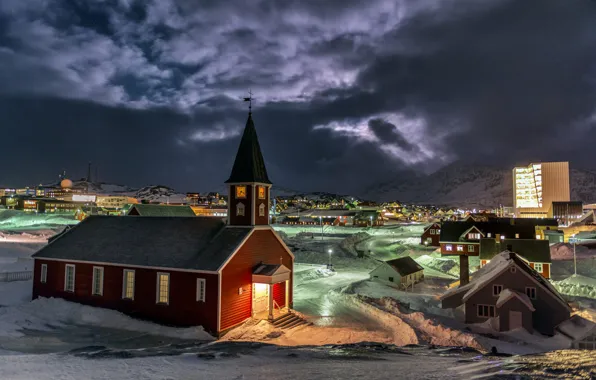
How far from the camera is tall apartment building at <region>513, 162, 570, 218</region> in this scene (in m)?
123

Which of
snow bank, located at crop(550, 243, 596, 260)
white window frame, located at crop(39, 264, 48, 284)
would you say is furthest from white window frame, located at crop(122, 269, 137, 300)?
snow bank, located at crop(550, 243, 596, 260)

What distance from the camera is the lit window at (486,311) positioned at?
1144 inches

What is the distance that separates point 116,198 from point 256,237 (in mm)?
184924

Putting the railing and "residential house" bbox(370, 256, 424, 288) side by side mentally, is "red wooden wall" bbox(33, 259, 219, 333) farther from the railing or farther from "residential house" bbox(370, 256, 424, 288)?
"residential house" bbox(370, 256, 424, 288)

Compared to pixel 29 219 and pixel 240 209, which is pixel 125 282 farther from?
pixel 29 219

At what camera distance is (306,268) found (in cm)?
4947

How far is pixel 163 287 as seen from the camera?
24297 millimetres

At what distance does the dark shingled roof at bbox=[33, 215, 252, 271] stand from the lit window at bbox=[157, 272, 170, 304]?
2.16 feet

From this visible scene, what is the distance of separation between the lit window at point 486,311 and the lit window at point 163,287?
71.2ft

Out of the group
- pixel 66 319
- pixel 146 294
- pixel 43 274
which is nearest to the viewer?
pixel 66 319

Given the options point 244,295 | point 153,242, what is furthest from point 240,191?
point 244,295

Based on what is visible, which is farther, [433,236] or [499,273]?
[433,236]

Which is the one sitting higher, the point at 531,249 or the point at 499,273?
the point at 531,249

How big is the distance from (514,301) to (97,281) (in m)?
27.8
